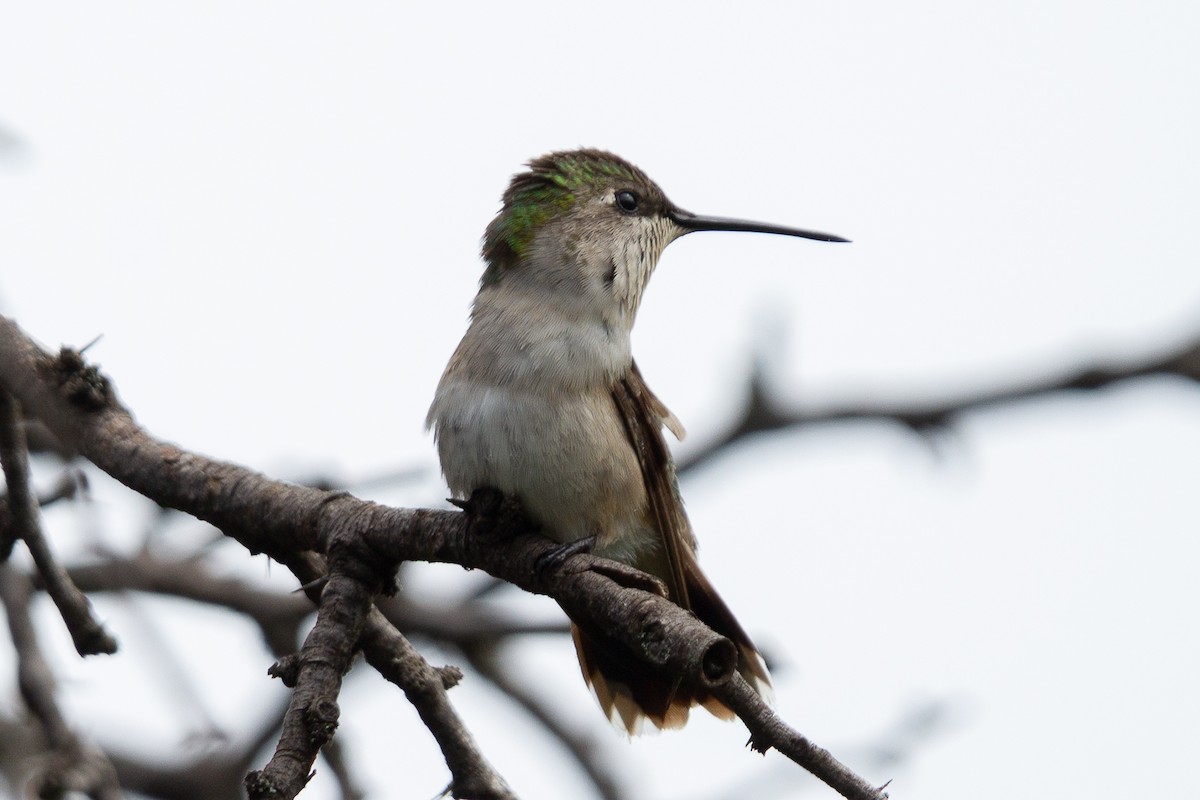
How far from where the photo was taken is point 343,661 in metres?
3.32

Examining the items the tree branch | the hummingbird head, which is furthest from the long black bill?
the tree branch

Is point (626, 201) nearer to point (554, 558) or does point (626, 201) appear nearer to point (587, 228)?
point (587, 228)

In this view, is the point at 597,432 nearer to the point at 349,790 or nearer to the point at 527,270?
the point at 527,270

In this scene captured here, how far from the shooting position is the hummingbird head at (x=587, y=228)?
509cm

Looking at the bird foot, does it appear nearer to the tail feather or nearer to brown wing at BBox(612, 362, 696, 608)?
brown wing at BBox(612, 362, 696, 608)

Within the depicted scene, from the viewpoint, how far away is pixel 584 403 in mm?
4523

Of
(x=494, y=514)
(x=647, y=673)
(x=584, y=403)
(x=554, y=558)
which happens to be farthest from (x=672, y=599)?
(x=554, y=558)

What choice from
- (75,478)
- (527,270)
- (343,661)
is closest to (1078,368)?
(527,270)

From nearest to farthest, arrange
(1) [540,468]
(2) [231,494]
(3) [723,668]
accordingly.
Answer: (3) [723,668], (2) [231,494], (1) [540,468]

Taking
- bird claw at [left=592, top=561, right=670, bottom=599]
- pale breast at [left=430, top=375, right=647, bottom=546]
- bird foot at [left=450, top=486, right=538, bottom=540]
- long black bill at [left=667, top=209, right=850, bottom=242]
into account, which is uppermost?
long black bill at [left=667, top=209, right=850, bottom=242]

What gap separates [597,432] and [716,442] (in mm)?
2281

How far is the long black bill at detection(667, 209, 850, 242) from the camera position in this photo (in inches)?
227

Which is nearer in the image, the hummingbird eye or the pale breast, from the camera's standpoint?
the pale breast

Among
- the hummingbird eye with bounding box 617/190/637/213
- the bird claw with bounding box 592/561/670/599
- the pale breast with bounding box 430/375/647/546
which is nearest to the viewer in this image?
the bird claw with bounding box 592/561/670/599
